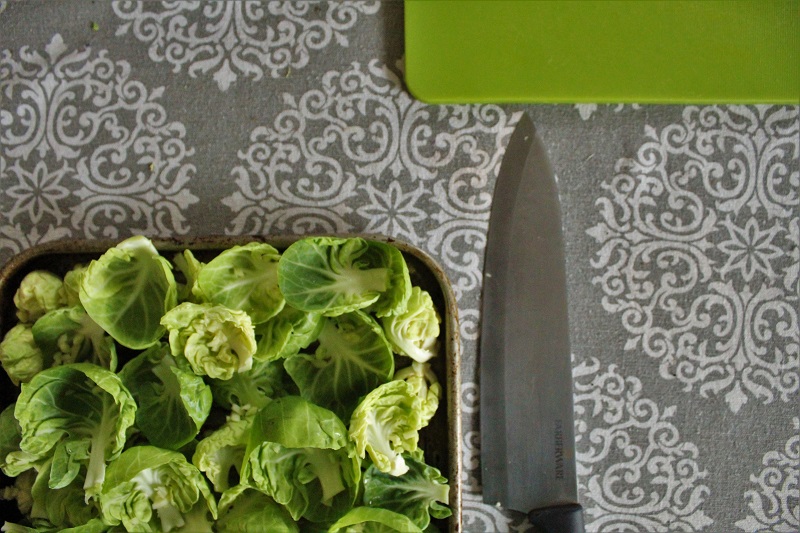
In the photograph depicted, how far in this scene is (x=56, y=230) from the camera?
1034 mm

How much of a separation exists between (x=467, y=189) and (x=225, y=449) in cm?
51

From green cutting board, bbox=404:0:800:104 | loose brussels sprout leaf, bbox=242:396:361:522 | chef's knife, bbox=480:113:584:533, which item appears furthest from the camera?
green cutting board, bbox=404:0:800:104

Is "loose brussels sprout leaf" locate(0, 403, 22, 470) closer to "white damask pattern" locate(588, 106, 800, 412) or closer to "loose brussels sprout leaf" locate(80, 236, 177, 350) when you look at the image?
"loose brussels sprout leaf" locate(80, 236, 177, 350)

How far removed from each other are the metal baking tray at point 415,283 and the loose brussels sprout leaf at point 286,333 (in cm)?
11

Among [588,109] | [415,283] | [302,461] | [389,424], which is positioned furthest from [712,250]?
[302,461]

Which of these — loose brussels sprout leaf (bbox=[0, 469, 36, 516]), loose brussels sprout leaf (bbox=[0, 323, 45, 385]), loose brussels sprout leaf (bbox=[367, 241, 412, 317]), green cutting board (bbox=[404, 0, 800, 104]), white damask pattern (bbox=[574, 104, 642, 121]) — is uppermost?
A: green cutting board (bbox=[404, 0, 800, 104])

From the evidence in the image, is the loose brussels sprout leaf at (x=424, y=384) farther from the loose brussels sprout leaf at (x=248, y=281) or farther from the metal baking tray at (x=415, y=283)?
the loose brussels sprout leaf at (x=248, y=281)

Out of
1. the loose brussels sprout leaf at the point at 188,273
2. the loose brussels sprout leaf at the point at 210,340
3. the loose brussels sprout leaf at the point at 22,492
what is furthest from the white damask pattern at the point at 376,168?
the loose brussels sprout leaf at the point at 22,492

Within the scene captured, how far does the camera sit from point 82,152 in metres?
1.05

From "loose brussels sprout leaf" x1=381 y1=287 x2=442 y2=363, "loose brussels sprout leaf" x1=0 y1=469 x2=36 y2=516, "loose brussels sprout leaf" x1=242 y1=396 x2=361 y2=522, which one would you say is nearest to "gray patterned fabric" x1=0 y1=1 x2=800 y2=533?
"loose brussels sprout leaf" x1=381 y1=287 x2=442 y2=363

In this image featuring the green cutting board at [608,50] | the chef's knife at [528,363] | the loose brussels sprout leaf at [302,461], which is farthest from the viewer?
the green cutting board at [608,50]

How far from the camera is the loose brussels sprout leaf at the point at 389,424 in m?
0.85

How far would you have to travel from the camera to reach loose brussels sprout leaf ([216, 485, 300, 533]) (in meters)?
0.85

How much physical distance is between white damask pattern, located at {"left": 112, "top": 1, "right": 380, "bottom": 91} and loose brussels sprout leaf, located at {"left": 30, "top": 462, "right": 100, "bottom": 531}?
24.1 inches
